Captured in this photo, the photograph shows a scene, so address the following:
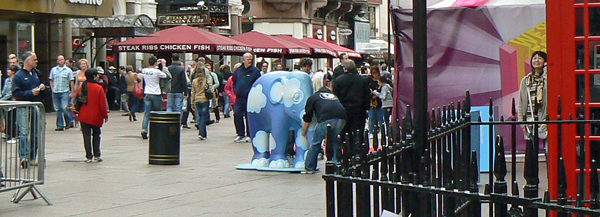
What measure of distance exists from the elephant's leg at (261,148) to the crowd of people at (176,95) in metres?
0.78

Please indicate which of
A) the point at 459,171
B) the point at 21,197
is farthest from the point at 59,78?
the point at 459,171

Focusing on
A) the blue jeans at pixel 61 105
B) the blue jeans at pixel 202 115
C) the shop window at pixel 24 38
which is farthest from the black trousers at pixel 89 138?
the shop window at pixel 24 38

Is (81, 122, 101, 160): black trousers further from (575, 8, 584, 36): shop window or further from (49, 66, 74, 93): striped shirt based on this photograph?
(575, 8, 584, 36): shop window

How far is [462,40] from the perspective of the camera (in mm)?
13891

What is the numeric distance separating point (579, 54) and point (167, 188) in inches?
227

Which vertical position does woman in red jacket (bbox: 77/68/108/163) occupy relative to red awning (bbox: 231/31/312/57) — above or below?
below

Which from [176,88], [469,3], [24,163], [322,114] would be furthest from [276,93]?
[176,88]

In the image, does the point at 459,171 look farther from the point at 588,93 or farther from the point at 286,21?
the point at 286,21

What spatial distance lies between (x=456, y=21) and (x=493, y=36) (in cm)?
58

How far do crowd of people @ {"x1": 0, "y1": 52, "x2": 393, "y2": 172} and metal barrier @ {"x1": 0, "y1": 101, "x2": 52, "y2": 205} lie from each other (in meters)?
0.02

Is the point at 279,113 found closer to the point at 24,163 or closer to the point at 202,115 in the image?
the point at 24,163

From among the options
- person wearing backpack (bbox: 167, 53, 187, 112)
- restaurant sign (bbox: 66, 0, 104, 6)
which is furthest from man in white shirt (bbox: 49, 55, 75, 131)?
restaurant sign (bbox: 66, 0, 104, 6)

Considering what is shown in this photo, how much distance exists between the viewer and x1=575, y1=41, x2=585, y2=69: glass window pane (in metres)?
6.39

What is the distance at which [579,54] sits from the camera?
6.41 meters
